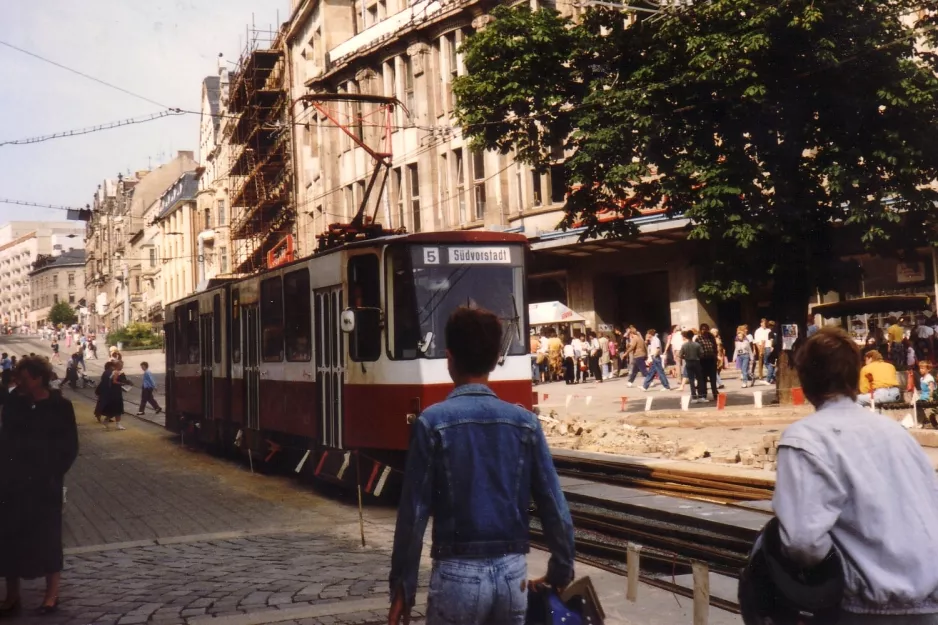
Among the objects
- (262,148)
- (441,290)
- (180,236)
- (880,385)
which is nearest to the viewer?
(441,290)

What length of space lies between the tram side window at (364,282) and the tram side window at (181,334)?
32.2 ft

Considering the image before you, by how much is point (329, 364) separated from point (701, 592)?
831 centimetres

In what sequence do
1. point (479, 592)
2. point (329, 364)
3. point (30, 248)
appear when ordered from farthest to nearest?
point (30, 248)
point (329, 364)
point (479, 592)

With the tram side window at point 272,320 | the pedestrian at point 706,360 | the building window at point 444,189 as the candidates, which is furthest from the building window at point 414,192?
the tram side window at point 272,320

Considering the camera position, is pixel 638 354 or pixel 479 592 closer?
pixel 479 592

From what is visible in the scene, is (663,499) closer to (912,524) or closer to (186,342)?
(912,524)

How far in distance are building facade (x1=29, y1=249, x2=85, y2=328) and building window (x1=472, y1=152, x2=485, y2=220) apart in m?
137

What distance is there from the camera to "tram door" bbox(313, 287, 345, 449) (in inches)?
555

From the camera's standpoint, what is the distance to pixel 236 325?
60.9ft

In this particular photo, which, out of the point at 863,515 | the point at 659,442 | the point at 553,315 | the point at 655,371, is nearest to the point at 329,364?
the point at 659,442

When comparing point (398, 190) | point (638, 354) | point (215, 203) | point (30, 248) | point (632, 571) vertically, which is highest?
point (30, 248)

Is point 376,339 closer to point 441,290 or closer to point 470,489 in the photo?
point 441,290

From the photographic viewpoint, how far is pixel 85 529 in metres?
12.7

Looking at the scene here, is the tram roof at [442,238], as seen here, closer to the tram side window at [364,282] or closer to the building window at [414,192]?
the tram side window at [364,282]
